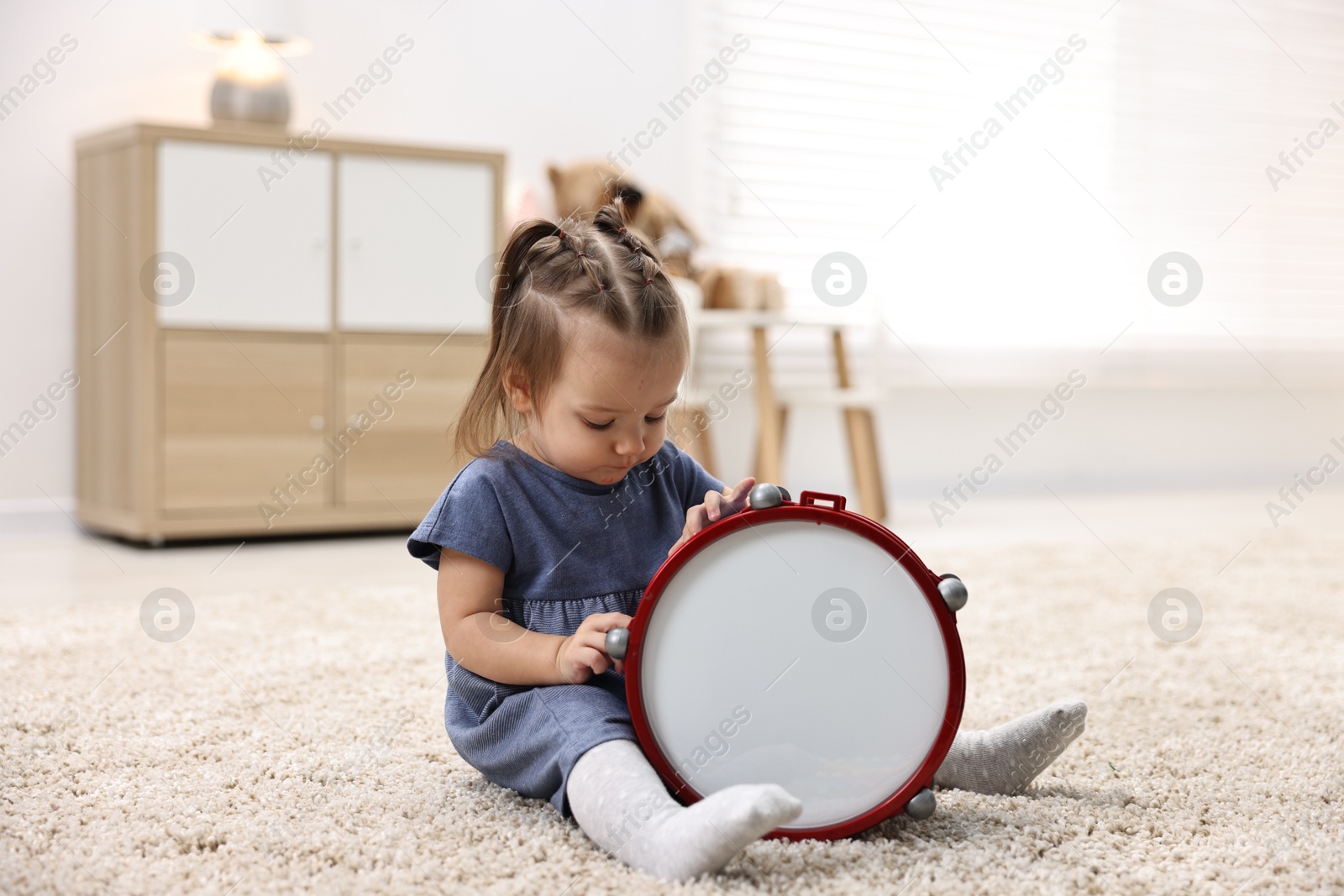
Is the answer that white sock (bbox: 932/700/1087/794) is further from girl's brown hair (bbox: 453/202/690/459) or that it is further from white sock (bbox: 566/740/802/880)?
girl's brown hair (bbox: 453/202/690/459)

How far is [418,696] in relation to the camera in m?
1.20

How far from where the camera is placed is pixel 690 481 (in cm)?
98

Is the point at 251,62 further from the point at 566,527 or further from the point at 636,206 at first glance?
the point at 566,527

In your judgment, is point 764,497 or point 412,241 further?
point 412,241

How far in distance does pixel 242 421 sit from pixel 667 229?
1059 mm

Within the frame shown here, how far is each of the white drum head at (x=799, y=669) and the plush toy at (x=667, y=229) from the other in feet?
6.17

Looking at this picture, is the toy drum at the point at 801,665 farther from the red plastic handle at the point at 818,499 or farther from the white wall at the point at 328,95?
the white wall at the point at 328,95

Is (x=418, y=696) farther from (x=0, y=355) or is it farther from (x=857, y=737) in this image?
(x=0, y=355)

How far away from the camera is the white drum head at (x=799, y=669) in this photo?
30.7 inches

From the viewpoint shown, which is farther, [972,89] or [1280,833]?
[972,89]

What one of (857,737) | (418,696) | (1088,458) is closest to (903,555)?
(857,737)

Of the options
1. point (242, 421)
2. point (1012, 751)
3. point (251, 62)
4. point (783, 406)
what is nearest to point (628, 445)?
point (1012, 751)

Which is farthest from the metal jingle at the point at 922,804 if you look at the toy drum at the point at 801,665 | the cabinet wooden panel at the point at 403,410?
the cabinet wooden panel at the point at 403,410

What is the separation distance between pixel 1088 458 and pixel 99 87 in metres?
3.00
